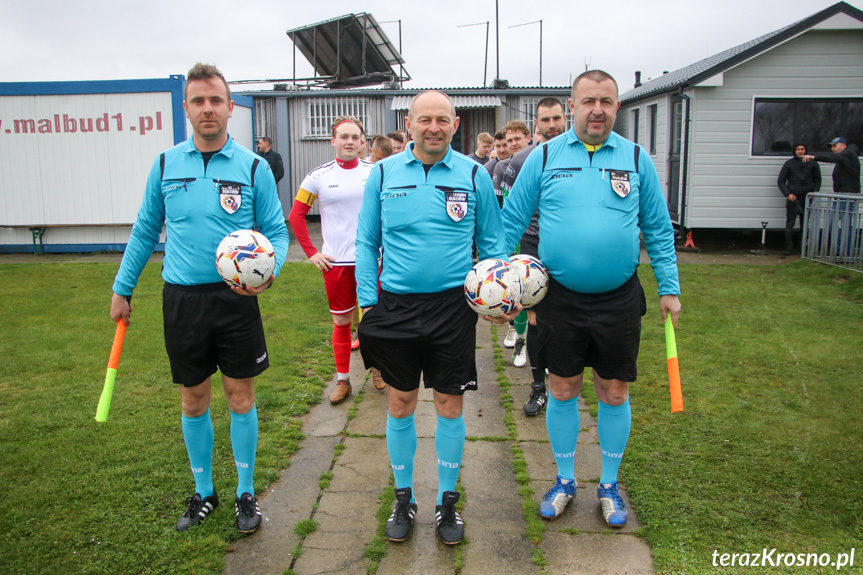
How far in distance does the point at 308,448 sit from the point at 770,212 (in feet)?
38.4

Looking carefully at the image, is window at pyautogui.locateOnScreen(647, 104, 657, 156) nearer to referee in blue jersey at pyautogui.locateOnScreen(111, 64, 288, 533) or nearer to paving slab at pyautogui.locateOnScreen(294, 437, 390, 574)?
paving slab at pyautogui.locateOnScreen(294, 437, 390, 574)

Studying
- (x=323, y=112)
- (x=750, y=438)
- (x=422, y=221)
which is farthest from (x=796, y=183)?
(x=323, y=112)

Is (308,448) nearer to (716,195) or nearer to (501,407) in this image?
(501,407)

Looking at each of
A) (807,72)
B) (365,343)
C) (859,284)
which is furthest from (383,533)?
(807,72)

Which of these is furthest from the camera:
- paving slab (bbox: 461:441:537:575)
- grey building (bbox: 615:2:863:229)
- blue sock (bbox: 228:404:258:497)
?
grey building (bbox: 615:2:863:229)

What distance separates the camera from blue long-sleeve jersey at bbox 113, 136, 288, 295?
3375 millimetres

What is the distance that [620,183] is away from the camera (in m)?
3.42

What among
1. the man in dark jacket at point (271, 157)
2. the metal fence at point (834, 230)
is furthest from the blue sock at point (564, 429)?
the man in dark jacket at point (271, 157)

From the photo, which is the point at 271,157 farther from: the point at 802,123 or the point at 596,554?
the point at 596,554

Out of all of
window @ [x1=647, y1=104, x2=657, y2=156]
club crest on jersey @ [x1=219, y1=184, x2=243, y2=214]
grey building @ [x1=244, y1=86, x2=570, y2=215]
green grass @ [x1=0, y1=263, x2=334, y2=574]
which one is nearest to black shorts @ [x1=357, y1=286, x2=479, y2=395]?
club crest on jersey @ [x1=219, y1=184, x2=243, y2=214]

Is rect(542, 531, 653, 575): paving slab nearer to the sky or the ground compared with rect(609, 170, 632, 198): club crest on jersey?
nearer to the ground

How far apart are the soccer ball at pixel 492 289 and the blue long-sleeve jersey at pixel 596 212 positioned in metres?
0.37

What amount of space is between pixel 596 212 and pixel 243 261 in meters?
1.73

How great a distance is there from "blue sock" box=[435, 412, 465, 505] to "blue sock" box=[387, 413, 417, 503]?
0.15 metres
